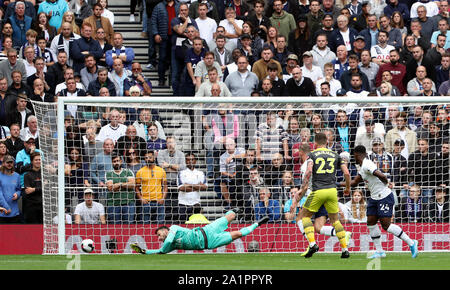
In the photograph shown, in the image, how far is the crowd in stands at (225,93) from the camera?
53.7ft

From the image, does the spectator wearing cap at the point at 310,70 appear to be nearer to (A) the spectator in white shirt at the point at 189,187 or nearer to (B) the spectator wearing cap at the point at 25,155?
(A) the spectator in white shirt at the point at 189,187

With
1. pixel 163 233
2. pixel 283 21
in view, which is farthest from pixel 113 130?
pixel 283 21

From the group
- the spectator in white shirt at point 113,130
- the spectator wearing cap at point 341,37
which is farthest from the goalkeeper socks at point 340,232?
the spectator wearing cap at point 341,37

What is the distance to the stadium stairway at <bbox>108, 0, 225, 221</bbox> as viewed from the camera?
1655cm

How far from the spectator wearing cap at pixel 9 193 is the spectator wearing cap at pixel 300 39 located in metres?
7.30

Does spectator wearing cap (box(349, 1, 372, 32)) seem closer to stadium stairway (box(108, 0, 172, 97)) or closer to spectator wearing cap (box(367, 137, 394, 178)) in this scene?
stadium stairway (box(108, 0, 172, 97))

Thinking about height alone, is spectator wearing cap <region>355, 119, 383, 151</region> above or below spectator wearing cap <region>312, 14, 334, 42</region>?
below

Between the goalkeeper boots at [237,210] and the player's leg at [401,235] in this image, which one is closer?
the player's leg at [401,235]

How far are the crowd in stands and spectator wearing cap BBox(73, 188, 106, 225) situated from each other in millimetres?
26

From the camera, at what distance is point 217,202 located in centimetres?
1666

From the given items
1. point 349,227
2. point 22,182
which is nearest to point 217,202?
point 349,227

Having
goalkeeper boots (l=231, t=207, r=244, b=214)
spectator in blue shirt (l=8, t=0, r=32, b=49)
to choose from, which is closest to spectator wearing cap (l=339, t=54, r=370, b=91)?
goalkeeper boots (l=231, t=207, r=244, b=214)

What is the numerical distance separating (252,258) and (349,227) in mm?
3302

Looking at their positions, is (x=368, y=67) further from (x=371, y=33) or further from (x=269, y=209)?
(x=269, y=209)
